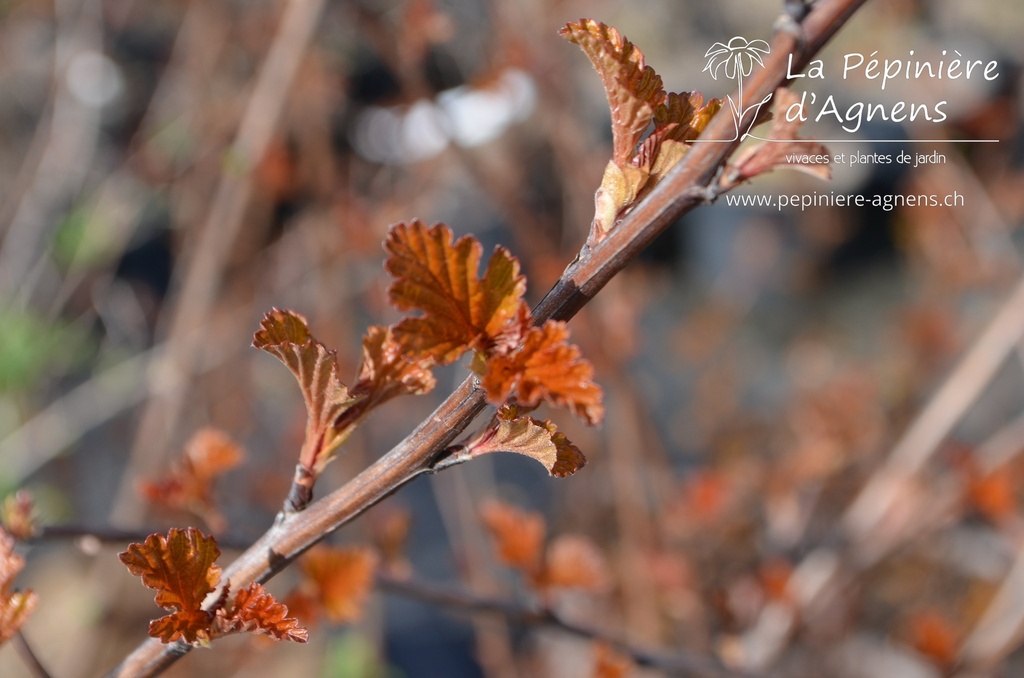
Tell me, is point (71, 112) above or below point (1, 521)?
above

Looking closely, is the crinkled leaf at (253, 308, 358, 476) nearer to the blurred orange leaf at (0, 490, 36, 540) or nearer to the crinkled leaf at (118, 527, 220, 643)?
the crinkled leaf at (118, 527, 220, 643)

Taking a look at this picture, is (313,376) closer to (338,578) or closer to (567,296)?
(567,296)

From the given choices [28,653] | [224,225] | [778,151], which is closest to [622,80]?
[778,151]

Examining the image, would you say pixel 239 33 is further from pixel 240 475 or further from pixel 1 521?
pixel 1 521

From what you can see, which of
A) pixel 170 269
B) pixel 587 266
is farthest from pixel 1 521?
pixel 170 269

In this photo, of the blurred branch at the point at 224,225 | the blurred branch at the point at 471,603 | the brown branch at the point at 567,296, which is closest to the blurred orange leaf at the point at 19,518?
the blurred branch at the point at 471,603

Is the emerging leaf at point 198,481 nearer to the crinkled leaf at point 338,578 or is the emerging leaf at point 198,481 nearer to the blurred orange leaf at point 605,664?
the crinkled leaf at point 338,578

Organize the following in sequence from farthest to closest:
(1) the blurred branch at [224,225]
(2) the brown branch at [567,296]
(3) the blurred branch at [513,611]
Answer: (1) the blurred branch at [224,225]
(3) the blurred branch at [513,611]
(2) the brown branch at [567,296]
